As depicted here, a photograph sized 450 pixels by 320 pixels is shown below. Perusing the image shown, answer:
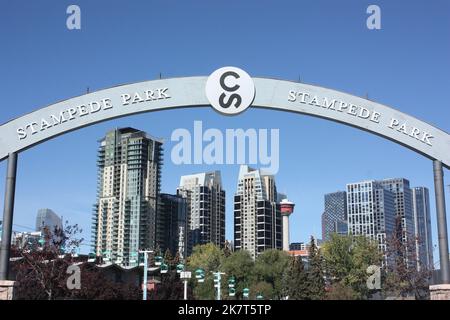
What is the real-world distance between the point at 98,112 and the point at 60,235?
90.1 ft

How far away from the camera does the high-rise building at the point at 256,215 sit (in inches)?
6211

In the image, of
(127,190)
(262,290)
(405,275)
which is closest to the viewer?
(405,275)

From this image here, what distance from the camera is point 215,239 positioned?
467 ft

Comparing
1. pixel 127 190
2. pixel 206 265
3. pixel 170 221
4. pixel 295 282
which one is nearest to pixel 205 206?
pixel 170 221

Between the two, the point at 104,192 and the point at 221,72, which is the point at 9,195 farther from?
the point at 104,192

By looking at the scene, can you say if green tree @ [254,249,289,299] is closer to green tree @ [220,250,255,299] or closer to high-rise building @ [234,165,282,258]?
green tree @ [220,250,255,299]

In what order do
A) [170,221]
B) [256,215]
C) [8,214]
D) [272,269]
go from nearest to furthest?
[8,214] → [272,269] → [170,221] → [256,215]

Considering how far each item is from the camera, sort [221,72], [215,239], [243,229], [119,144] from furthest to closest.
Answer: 1. [243,229]
2. [215,239]
3. [119,144]
4. [221,72]

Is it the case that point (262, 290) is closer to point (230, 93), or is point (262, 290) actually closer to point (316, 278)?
point (316, 278)

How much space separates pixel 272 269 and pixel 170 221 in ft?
168

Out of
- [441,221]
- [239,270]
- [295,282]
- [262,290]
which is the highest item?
[239,270]

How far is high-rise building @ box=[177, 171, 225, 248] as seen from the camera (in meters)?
139

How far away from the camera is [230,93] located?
52.2ft
